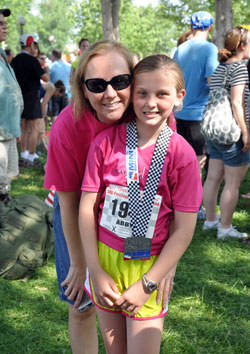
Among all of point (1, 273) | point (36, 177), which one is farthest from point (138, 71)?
point (36, 177)

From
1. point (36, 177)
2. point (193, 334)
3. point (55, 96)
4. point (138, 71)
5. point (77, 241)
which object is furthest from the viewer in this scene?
point (55, 96)

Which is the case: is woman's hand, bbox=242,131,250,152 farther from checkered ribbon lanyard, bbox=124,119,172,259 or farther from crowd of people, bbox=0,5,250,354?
checkered ribbon lanyard, bbox=124,119,172,259

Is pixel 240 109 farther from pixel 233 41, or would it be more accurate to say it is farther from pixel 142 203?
pixel 142 203

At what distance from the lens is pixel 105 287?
1.94 m

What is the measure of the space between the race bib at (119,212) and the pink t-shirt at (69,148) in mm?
233

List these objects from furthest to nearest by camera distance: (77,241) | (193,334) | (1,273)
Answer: (1,273) → (193,334) → (77,241)

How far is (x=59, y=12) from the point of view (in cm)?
10075

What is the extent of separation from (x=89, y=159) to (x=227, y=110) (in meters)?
2.74

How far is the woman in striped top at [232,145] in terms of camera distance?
14.1 feet

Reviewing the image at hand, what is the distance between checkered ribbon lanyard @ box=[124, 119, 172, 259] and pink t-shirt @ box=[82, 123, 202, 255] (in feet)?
0.07

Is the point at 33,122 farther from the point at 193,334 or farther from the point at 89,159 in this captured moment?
the point at 89,159

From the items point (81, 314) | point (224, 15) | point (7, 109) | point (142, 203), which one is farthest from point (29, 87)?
point (224, 15)

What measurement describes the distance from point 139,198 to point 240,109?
9.13ft

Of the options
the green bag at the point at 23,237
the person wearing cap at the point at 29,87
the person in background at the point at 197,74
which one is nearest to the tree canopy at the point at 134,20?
the person wearing cap at the point at 29,87
